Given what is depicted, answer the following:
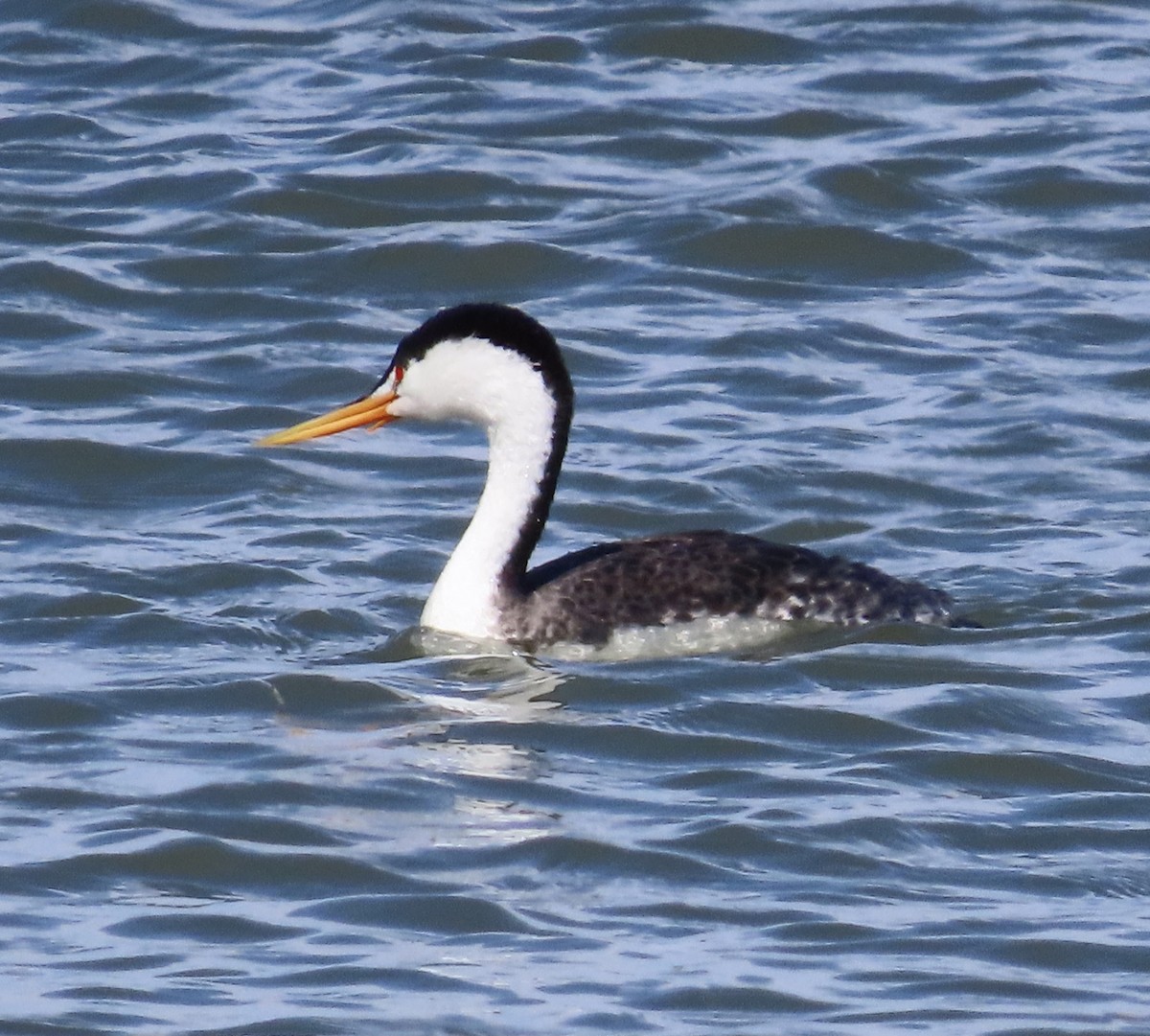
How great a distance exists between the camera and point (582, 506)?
41.3 feet

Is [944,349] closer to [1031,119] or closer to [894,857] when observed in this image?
[1031,119]

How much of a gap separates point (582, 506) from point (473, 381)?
1.95 m

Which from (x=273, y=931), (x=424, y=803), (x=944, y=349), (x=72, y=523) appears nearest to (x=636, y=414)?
(x=944, y=349)

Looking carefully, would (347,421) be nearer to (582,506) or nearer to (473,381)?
(473,381)

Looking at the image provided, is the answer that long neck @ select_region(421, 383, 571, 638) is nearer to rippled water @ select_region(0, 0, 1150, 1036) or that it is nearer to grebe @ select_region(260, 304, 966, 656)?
grebe @ select_region(260, 304, 966, 656)

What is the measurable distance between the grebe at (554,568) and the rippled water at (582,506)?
0.18 metres

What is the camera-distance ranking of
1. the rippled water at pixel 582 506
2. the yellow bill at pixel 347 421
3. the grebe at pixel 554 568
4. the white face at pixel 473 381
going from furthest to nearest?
the yellow bill at pixel 347 421 < the white face at pixel 473 381 < the grebe at pixel 554 568 < the rippled water at pixel 582 506

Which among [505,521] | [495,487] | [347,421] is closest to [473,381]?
[495,487]

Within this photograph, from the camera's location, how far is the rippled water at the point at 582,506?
766 cm

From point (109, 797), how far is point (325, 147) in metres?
8.85

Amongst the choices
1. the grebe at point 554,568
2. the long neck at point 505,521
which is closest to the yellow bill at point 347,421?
the grebe at point 554,568

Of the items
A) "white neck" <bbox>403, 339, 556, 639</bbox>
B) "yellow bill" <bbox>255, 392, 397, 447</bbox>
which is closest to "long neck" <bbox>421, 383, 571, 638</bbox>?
"white neck" <bbox>403, 339, 556, 639</bbox>

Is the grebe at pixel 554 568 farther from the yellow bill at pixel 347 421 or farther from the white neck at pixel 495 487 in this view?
the yellow bill at pixel 347 421

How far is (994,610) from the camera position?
11086 mm
